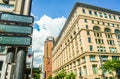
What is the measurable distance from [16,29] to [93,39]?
39626 mm

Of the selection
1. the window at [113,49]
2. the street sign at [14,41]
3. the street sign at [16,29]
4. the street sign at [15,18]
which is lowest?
the street sign at [14,41]

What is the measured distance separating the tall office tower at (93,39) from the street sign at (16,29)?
3399cm

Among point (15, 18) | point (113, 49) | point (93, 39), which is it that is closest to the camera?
point (15, 18)

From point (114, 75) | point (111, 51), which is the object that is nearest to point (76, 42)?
point (111, 51)

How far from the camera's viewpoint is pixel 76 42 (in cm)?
4969

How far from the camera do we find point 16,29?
7.99m

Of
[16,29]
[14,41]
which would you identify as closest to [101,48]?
[16,29]

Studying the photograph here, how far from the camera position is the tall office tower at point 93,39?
40.8m

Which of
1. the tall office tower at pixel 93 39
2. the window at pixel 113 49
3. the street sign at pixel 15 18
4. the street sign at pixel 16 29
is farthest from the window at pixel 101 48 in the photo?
the street sign at pixel 16 29

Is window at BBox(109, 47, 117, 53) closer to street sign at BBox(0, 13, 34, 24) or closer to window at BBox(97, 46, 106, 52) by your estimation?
window at BBox(97, 46, 106, 52)

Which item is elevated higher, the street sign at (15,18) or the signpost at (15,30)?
the street sign at (15,18)

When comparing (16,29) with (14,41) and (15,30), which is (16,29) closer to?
(15,30)

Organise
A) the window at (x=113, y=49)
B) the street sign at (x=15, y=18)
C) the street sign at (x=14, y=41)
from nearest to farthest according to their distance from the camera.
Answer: the street sign at (x=14, y=41) → the street sign at (x=15, y=18) → the window at (x=113, y=49)

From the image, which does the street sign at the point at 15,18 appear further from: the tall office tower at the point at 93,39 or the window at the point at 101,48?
the window at the point at 101,48
